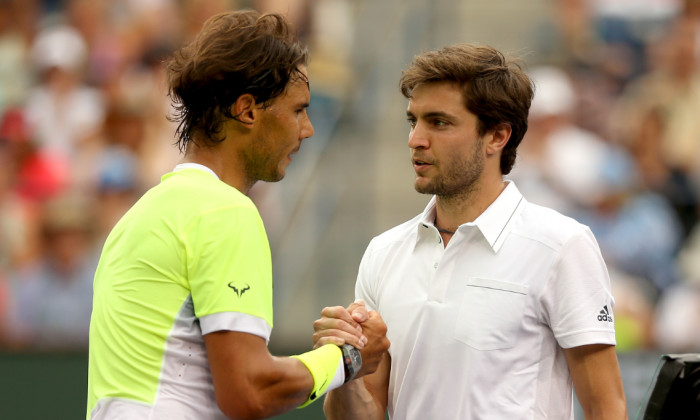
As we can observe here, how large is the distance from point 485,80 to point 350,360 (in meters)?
1.03

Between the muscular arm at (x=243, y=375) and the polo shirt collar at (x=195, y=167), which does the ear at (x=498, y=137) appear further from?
the muscular arm at (x=243, y=375)

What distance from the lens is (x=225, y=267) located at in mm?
2688

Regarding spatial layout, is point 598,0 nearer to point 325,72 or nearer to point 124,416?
point 325,72

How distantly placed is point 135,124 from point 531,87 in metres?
5.19

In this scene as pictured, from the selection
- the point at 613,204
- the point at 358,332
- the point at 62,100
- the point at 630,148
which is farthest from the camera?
the point at 62,100

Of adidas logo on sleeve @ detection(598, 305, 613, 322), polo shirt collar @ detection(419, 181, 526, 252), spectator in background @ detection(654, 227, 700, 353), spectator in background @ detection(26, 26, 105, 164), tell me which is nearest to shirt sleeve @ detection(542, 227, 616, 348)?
adidas logo on sleeve @ detection(598, 305, 613, 322)

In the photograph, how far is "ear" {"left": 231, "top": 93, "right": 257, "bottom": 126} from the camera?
2930 millimetres

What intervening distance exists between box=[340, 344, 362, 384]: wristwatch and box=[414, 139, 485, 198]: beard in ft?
1.97

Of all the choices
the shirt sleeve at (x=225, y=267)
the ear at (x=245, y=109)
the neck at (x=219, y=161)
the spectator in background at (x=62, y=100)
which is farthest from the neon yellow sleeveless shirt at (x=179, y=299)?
the spectator in background at (x=62, y=100)

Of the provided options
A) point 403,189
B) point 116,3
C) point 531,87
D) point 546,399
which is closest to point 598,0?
point 403,189

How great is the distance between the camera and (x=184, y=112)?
3037mm

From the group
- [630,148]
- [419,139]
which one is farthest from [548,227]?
[630,148]

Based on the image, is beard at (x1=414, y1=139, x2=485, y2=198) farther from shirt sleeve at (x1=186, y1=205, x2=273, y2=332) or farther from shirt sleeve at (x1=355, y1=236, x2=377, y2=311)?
shirt sleeve at (x1=186, y1=205, x2=273, y2=332)

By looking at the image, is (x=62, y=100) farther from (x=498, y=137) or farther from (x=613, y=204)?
(x=498, y=137)
